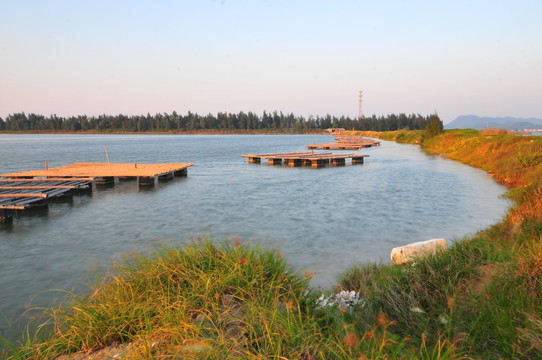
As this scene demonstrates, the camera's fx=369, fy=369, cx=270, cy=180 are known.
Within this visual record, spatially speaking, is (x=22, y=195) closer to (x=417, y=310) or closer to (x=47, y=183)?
(x=47, y=183)

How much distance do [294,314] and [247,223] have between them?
409 inches

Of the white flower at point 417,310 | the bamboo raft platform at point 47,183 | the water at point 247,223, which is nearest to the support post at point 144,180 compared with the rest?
the bamboo raft platform at point 47,183

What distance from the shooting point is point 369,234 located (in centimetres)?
1328

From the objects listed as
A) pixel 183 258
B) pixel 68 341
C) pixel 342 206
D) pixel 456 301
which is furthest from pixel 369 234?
pixel 68 341

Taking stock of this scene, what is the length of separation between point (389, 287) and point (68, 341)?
4770 mm

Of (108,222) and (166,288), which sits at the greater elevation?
(166,288)

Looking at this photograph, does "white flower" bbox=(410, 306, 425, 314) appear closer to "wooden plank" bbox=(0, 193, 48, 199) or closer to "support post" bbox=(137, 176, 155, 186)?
"wooden plank" bbox=(0, 193, 48, 199)

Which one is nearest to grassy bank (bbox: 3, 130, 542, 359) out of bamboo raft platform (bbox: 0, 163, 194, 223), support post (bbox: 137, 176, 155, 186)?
bamboo raft platform (bbox: 0, 163, 194, 223)

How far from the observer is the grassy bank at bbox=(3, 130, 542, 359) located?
3.93 meters

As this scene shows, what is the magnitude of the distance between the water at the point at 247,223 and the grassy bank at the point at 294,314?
7.29ft

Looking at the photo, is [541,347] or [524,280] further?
[524,280]

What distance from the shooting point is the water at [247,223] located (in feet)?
33.6

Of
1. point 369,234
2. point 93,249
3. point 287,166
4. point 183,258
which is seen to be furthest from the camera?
point 287,166

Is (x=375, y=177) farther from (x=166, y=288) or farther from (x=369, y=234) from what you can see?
(x=166, y=288)
